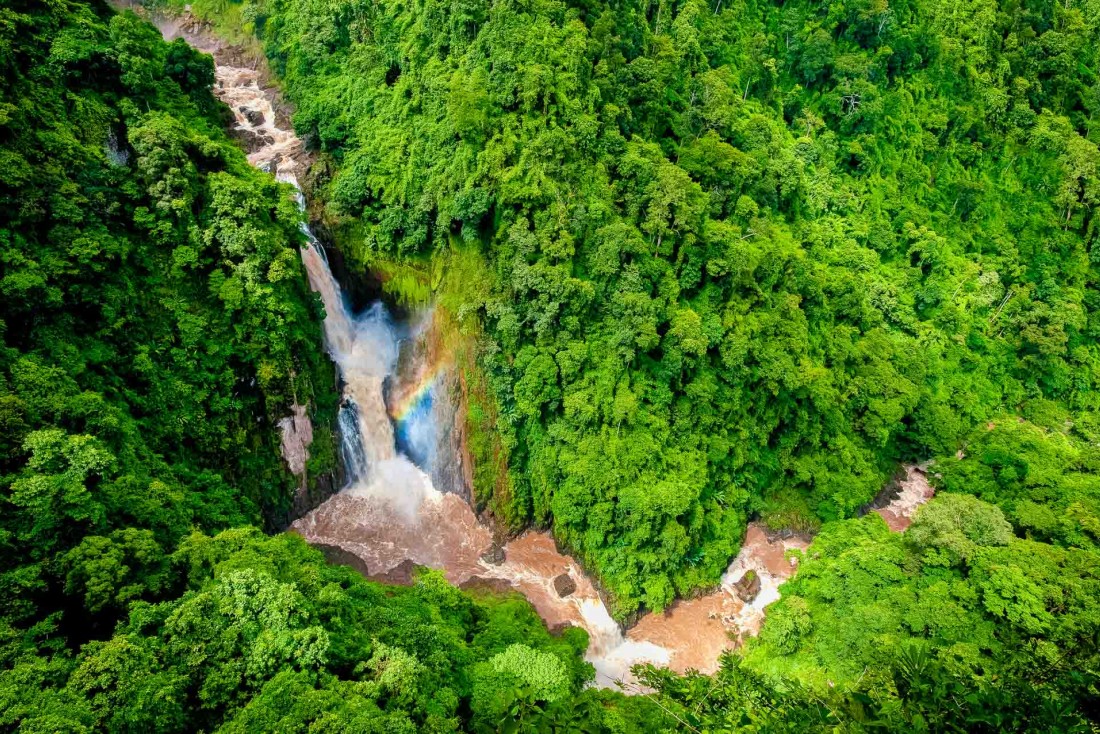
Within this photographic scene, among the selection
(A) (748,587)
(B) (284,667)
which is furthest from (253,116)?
(A) (748,587)

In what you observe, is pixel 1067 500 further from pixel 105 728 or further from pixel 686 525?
pixel 105 728

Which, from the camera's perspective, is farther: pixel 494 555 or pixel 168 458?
pixel 494 555

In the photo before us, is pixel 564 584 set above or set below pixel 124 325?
below

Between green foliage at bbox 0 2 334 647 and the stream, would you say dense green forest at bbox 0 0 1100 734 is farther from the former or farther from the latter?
the stream

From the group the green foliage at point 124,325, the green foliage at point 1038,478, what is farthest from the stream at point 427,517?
the green foliage at point 1038,478

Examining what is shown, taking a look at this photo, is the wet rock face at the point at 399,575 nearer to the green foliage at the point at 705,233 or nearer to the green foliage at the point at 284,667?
the green foliage at the point at 705,233

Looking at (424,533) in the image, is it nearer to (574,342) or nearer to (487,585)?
(487,585)
